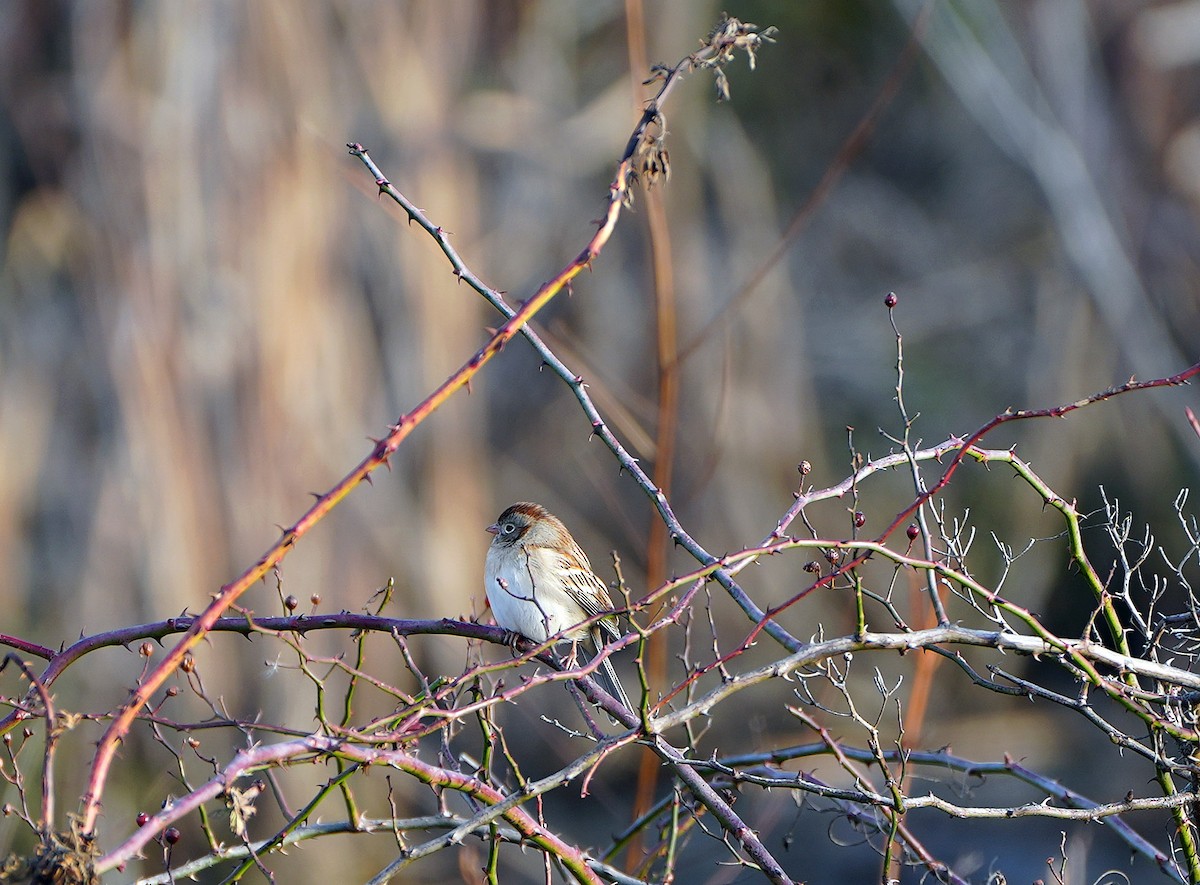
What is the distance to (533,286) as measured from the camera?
8.80m

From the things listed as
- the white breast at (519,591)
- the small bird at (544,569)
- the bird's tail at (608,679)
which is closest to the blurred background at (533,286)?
the small bird at (544,569)

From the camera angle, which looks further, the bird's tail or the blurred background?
the blurred background

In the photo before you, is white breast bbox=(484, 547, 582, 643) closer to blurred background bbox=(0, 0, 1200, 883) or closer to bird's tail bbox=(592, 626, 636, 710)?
bird's tail bbox=(592, 626, 636, 710)

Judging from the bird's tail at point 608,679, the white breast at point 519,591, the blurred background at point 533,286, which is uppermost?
the blurred background at point 533,286

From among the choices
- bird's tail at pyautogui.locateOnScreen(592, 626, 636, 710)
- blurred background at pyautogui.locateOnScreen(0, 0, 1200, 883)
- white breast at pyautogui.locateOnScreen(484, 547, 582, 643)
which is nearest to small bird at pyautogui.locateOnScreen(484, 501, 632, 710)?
white breast at pyautogui.locateOnScreen(484, 547, 582, 643)

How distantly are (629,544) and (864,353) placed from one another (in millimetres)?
2264

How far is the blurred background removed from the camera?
6.79 m

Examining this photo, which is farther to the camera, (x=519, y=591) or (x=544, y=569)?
(x=544, y=569)

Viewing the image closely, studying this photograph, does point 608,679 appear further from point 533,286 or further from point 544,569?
point 533,286

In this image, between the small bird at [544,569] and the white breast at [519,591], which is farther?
the small bird at [544,569]

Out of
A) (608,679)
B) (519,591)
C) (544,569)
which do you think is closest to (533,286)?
(544,569)

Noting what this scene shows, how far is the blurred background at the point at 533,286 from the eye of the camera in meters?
6.79

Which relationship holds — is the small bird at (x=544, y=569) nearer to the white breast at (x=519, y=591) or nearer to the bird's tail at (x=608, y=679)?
the white breast at (x=519, y=591)


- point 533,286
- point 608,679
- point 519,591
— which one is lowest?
point 608,679
